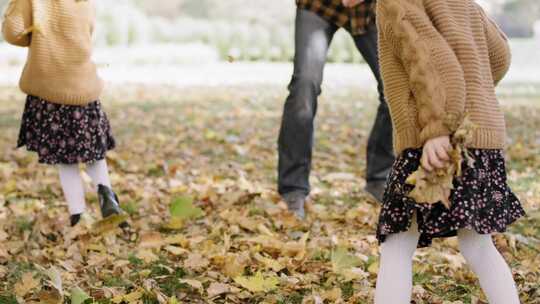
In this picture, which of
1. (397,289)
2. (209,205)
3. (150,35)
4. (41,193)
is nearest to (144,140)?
(41,193)

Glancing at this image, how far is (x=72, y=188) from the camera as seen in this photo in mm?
3928

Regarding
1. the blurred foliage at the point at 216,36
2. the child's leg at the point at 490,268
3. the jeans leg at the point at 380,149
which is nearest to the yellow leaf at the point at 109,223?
the jeans leg at the point at 380,149

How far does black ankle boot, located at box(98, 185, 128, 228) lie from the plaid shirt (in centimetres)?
141

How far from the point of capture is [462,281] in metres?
3.08

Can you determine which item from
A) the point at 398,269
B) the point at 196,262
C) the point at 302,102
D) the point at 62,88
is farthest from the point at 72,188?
the point at 398,269

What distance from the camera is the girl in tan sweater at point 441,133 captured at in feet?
7.13

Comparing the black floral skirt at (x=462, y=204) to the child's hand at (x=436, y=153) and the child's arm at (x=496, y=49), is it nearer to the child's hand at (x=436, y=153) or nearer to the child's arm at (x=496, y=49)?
→ the child's hand at (x=436, y=153)

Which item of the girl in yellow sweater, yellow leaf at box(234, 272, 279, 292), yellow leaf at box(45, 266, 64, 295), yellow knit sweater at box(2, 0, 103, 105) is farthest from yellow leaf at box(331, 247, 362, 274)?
yellow knit sweater at box(2, 0, 103, 105)

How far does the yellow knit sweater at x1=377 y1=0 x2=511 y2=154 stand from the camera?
85.5 inches

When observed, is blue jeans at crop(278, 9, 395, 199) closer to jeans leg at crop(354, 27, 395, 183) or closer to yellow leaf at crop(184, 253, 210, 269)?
jeans leg at crop(354, 27, 395, 183)

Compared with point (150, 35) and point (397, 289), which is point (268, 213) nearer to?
point (397, 289)

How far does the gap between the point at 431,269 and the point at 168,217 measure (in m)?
1.61

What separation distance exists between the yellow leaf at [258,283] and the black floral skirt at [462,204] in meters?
0.68

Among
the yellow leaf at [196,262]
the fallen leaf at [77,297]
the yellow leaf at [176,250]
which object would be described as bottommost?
the yellow leaf at [176,250]
